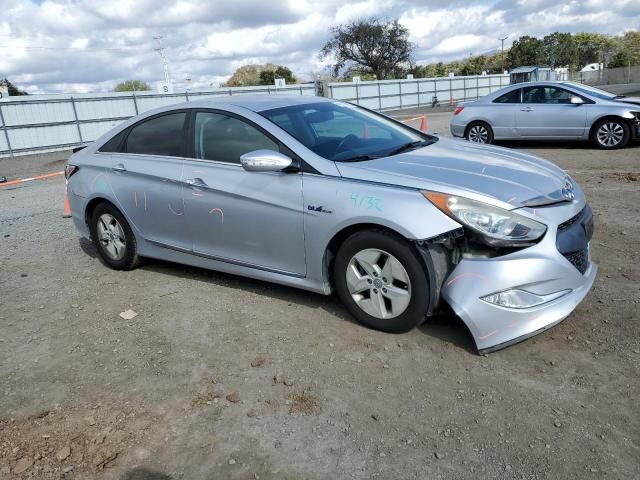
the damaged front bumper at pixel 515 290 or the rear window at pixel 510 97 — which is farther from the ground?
the rear window at pixel 510 97

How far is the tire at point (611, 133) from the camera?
11.0 metres

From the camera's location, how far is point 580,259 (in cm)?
358

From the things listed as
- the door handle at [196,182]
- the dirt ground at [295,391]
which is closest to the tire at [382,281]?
the dirt ground at [295,391]

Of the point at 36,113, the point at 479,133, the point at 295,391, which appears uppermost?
the point at 36,113

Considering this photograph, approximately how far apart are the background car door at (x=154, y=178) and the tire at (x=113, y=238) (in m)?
0.19

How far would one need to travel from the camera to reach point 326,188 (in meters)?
3.79

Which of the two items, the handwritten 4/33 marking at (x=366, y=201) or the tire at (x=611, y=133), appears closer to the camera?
the handwritten 4/33 marking at (x=366, y=201)

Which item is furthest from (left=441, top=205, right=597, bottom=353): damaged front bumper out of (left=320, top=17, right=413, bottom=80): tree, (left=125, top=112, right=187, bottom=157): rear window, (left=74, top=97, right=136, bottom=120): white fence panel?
(left=320, top=17, right=413, bottom=80): tree

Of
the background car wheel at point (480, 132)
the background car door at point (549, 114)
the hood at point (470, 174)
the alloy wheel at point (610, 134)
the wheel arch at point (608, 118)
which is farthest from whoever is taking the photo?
the background car wheel at point (480, 132)

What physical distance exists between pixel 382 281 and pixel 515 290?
2.68 feet

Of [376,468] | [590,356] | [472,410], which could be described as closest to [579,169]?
[590,356]

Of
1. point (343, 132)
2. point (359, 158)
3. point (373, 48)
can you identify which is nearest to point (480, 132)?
point (343, 132)

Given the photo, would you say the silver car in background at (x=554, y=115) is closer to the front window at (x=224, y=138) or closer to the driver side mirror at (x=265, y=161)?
the front window at (x=224, y=138)

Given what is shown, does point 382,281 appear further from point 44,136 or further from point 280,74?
point 280,74
